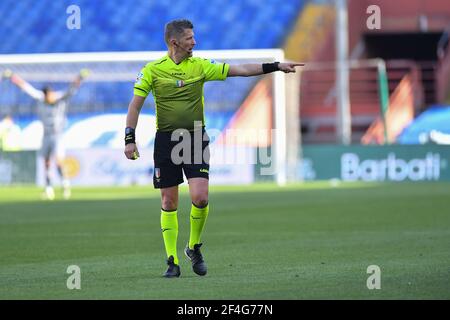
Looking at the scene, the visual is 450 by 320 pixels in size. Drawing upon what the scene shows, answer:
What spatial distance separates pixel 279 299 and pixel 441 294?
116cm

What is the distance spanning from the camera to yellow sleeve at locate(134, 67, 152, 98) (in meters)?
9.67

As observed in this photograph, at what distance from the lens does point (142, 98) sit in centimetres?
965

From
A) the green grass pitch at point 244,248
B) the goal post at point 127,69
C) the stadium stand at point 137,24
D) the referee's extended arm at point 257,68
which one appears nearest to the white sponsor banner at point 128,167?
the goal post at point 127,69

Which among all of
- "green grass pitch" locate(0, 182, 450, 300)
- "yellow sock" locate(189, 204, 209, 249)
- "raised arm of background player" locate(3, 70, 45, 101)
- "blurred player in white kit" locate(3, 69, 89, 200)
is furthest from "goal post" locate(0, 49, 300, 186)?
"yellow sock" locate(189, 204, 209, 249)

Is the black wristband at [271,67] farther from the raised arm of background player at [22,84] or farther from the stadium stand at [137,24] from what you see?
the stadium stand at [137,24]

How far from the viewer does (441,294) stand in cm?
803

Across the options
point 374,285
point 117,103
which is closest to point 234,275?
point 374,285

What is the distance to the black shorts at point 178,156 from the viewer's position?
9.76 metres

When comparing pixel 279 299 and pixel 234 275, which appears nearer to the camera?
pixel 279 299

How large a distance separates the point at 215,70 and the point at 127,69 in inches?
1005

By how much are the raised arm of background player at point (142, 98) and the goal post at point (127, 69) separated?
1963cm
